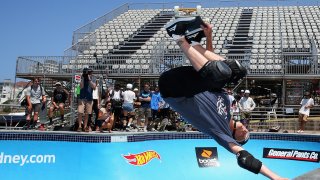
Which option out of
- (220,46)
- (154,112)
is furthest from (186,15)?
(220,46)

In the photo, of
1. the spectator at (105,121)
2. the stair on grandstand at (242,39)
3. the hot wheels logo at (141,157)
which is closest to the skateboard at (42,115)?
the spectator at (105,121)

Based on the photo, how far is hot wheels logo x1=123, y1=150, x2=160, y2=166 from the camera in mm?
7859

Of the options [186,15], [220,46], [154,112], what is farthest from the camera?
[220,46]

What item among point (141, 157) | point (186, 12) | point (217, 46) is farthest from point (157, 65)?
point (186, 12)

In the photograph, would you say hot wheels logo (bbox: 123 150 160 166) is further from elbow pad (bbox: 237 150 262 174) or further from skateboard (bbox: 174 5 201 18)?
skateboard (bbox: 174 5 201 18)

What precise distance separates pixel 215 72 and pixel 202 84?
9.2 inches

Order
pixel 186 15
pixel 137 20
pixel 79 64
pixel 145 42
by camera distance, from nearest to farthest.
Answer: pixel 186 15 → pixel 79 64 → pixel 145 42 → pixel 137 20

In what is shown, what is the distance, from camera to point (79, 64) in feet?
61.0

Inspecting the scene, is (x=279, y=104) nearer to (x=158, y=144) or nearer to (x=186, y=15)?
(x=158, y=144)

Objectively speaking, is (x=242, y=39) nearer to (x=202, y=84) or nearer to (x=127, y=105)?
(x=127, y=105)

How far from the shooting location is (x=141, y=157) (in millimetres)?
8023

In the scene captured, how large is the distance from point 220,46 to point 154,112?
1067 centimetres

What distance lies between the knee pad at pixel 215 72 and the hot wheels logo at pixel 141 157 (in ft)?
15.6

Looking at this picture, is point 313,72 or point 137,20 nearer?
point 313,72
